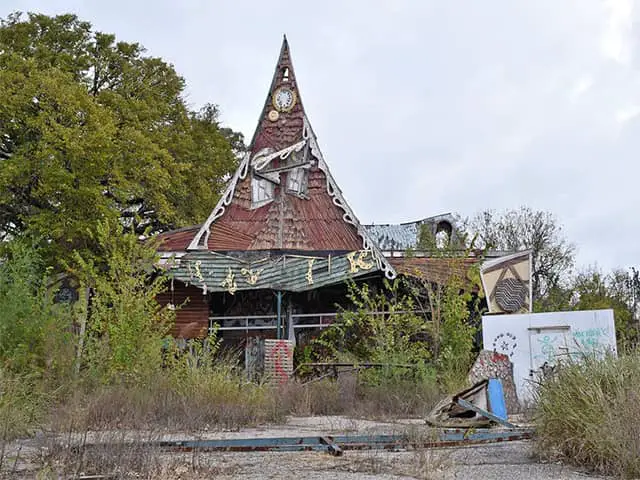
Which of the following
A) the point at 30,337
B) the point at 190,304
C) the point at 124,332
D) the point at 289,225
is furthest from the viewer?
the point at 289,225

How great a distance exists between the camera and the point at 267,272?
2212cm

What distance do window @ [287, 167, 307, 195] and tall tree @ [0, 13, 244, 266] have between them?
4.18 meters

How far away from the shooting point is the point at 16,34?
93.2ft

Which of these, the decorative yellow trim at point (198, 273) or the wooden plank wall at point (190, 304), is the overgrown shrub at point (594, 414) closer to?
the decorative yellow trim at point (198, 273)

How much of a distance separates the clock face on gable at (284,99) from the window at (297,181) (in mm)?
2289

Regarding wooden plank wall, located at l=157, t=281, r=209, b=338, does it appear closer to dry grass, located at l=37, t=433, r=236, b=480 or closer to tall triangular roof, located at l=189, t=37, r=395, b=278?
tall triangular roof, located at l=189, t=37, r=395, b=278

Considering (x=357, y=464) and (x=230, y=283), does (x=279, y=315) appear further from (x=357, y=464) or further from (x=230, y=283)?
(x=357, y=464)

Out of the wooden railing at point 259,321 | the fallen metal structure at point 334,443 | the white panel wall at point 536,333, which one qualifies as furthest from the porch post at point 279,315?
the fallen metal structure at point 334,443

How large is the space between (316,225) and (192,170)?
712 centimetres

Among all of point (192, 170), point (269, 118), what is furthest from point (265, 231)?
point (192, 170)

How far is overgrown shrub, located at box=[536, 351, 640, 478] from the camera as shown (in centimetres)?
620

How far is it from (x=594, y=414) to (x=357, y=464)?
2090 mm

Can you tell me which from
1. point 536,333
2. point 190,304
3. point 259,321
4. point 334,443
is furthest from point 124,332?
point 190,304

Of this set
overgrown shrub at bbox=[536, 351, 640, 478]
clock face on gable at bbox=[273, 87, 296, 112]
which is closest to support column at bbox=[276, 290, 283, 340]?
clock face on gable at bbox=[273, 87, 296, 112]
